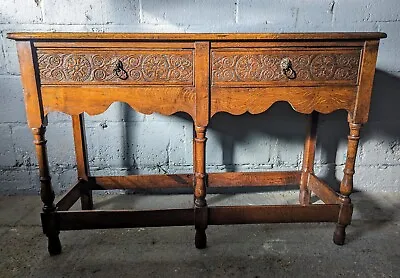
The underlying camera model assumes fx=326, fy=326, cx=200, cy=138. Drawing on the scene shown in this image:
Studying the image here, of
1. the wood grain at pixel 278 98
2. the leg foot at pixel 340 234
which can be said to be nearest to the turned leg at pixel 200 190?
the wood grain at pixel 278 98

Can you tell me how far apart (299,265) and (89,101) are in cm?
117

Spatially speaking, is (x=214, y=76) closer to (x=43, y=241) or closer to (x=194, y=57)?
(x=194, y=57)

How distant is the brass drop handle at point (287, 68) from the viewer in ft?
4.44

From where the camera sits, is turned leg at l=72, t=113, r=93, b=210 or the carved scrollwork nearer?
the carved scrollwork

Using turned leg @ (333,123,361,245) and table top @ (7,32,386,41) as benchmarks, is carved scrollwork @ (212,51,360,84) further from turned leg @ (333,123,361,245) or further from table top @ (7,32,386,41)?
turned leg @ (333,123,361,245)

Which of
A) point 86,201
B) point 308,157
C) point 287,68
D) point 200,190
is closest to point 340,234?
point 308,157

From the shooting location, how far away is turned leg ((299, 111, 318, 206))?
6.44ft

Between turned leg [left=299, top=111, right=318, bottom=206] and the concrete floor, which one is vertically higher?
turned leg [left=299, top=111, right=318, bottom=206]

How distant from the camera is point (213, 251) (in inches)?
61.8

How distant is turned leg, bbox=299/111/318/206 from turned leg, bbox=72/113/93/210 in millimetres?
1313

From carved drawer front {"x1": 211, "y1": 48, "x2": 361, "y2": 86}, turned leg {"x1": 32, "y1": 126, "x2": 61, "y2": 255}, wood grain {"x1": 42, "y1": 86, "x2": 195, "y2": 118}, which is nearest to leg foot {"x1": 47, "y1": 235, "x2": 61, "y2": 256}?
turned leg {"x1": 32, "y1": 126, "x2": 61, "y2": 255}

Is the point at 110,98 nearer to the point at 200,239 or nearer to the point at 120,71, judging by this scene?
the point at 120,71

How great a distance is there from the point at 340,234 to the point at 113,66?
133 centimetres

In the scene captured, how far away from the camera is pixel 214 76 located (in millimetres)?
1371
